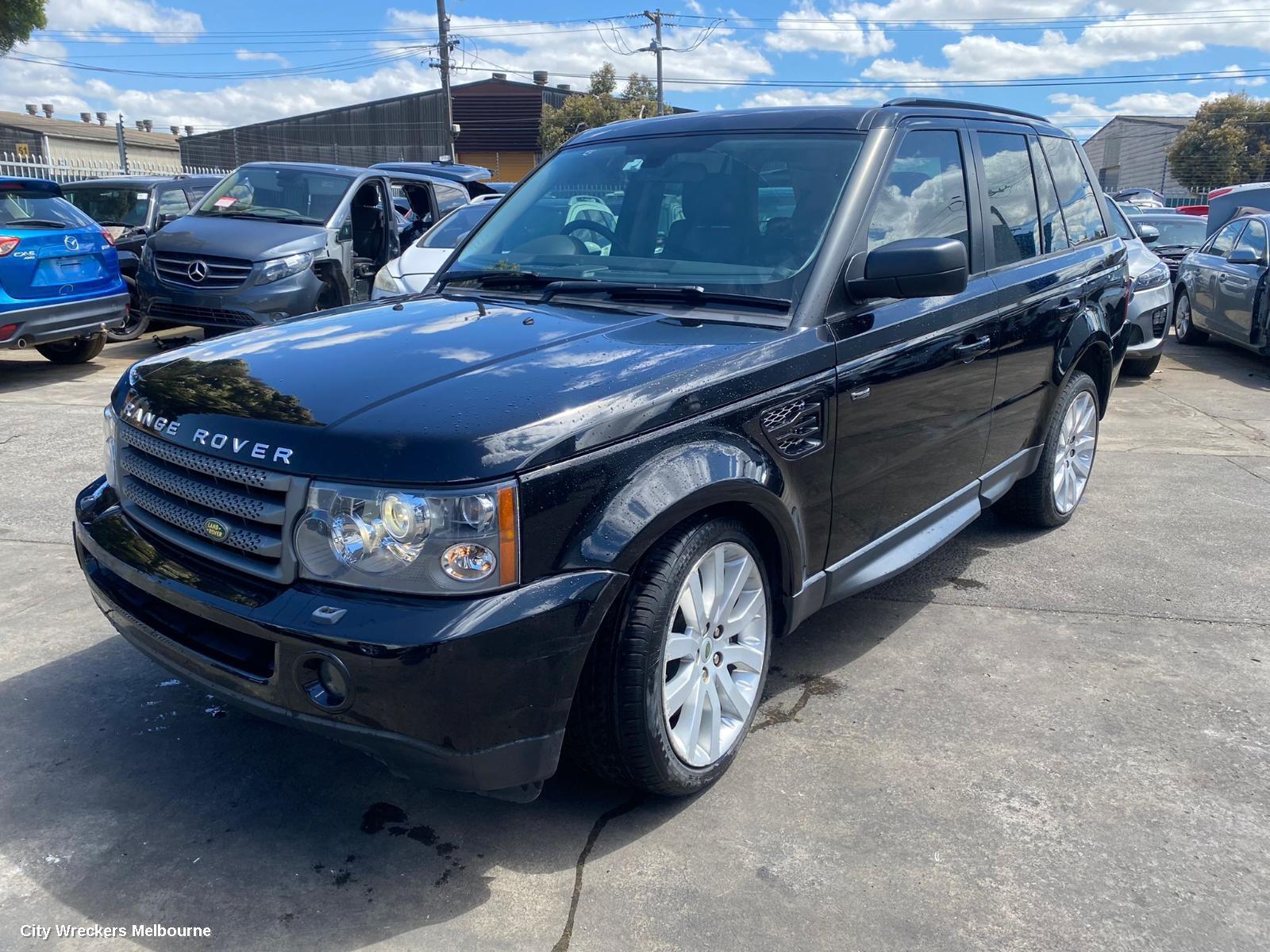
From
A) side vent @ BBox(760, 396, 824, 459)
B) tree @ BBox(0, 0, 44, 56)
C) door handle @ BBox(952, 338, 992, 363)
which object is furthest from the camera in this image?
tree @ BBox(0, 0, 44, 56)

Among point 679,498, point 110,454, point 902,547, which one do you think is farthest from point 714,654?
point 110,454

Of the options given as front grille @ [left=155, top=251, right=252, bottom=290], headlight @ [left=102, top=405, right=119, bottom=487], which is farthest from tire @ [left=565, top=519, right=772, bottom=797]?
front grille @ [left=155, top=251, right=252, bottom=290]

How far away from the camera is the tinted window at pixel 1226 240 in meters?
11.5

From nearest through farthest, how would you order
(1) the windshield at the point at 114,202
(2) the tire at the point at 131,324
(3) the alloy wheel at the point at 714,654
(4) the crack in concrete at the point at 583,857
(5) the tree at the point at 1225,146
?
1. (4) the crack in concrete at the point at 583,857
2. (3) the alloy wheel at the point at 714,654
3. (2) the tire at the point at 131,324
4. (1) the windshield at the point at 114,202
5. (5) the tree at the point at 1225,146

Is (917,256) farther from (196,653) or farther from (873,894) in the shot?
(196,653)

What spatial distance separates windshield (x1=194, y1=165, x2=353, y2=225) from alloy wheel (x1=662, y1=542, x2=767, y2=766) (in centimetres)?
Answer: 838

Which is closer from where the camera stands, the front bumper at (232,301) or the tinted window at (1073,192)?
the tinted window at (1073,192)

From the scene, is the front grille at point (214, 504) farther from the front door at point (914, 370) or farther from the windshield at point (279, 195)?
the windshield at point (279, 195)

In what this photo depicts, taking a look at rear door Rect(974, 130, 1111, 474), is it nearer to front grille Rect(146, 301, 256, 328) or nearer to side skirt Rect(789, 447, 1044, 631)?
side skirt Rect(789, 447, 1044, 631)

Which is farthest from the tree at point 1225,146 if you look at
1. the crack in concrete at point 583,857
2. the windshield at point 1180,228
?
the crack in concrete at point 583,857

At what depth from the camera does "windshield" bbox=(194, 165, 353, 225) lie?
33.3 feet

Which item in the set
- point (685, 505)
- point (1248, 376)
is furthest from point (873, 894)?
point (1248, 376)

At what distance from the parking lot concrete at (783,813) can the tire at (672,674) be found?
178 mm

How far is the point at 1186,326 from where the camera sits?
41.8 feet
